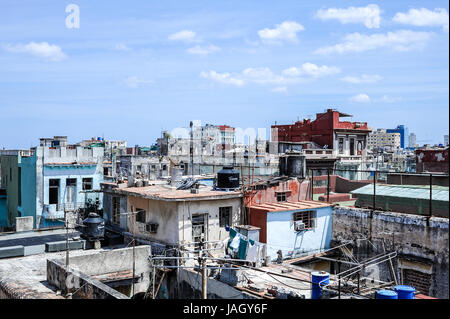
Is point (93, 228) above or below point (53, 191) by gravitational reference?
below

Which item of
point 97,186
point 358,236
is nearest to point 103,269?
point 358,236

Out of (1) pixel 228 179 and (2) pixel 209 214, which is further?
(1) pixel 228 179

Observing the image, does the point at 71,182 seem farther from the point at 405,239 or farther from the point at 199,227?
the point at 405,239

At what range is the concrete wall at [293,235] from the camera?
2291cm

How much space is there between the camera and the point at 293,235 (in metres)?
23.5

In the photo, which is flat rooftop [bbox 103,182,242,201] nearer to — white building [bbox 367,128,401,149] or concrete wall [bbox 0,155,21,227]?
concrete wall [bbox 0,155,21,227]

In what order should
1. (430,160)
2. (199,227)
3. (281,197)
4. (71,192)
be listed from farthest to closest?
(71,192), (430,160), (281,197), (199,227)

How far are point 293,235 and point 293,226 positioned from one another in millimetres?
467

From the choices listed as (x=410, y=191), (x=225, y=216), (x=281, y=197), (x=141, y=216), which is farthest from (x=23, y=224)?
(x=410, y=191)

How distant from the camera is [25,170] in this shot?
1380 inches

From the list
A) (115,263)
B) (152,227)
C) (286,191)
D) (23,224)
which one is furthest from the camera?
(23,224)

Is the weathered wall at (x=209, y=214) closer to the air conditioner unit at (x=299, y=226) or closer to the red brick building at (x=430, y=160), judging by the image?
the air conditioner unit at (x=299, y=226)

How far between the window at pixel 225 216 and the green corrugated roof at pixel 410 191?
23.5 ft

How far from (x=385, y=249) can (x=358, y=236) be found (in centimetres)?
162
